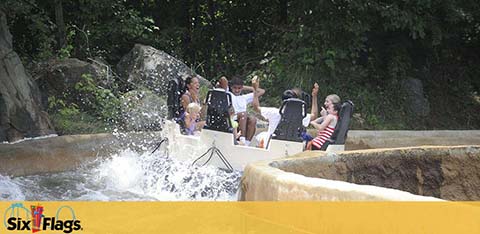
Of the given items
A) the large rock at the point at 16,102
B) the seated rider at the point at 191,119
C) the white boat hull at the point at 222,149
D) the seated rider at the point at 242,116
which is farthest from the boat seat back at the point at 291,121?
the large rock at the point at 16,102

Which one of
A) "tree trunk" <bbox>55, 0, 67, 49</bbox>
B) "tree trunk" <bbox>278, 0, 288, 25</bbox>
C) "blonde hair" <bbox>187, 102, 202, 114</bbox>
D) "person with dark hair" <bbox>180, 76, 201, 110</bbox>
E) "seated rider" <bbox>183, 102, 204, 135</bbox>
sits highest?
"tree trunk" <bbox>278, 0, 288, 25</bbox>

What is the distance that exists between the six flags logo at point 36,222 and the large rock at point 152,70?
731cm

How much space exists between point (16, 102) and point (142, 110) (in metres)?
2.20

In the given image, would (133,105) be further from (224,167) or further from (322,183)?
(322,183)

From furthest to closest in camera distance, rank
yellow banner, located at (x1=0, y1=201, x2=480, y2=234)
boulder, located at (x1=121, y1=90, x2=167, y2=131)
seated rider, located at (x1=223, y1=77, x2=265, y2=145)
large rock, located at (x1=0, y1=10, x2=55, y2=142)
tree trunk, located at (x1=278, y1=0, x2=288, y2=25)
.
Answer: tree trunk, located at (x1=278, y1=0, x2=288, y2=25)
boulder, located at (x1=121, y1=90, x2=167, y2=131)
large rock, located at (x1=0, y1=10, x2=55, y2=142)
seated rider, located at (x1=223, y1=77, x2=265, y2=145)
yellow banner, located at (x1=0, y1=201, x2=480, y2=234)

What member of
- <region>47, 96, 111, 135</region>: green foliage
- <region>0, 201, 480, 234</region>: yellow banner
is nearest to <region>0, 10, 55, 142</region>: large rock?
<region>47, 96, 111, 135</region>: green foliage

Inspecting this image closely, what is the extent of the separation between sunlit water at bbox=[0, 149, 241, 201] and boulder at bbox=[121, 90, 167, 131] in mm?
2251

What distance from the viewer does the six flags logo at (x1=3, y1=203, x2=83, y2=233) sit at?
12.7ft

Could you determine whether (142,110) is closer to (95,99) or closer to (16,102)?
(95,99)

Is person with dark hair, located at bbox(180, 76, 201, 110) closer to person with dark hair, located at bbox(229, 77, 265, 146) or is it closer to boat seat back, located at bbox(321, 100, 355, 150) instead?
person with dark hair, located at bbox(229, 77, 265, 146)

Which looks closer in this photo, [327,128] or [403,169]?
[403,169]

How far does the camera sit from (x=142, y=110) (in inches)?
416

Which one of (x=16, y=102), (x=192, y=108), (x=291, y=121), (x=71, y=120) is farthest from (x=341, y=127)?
(x=71, y=120)

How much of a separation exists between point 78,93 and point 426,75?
22.3ft
